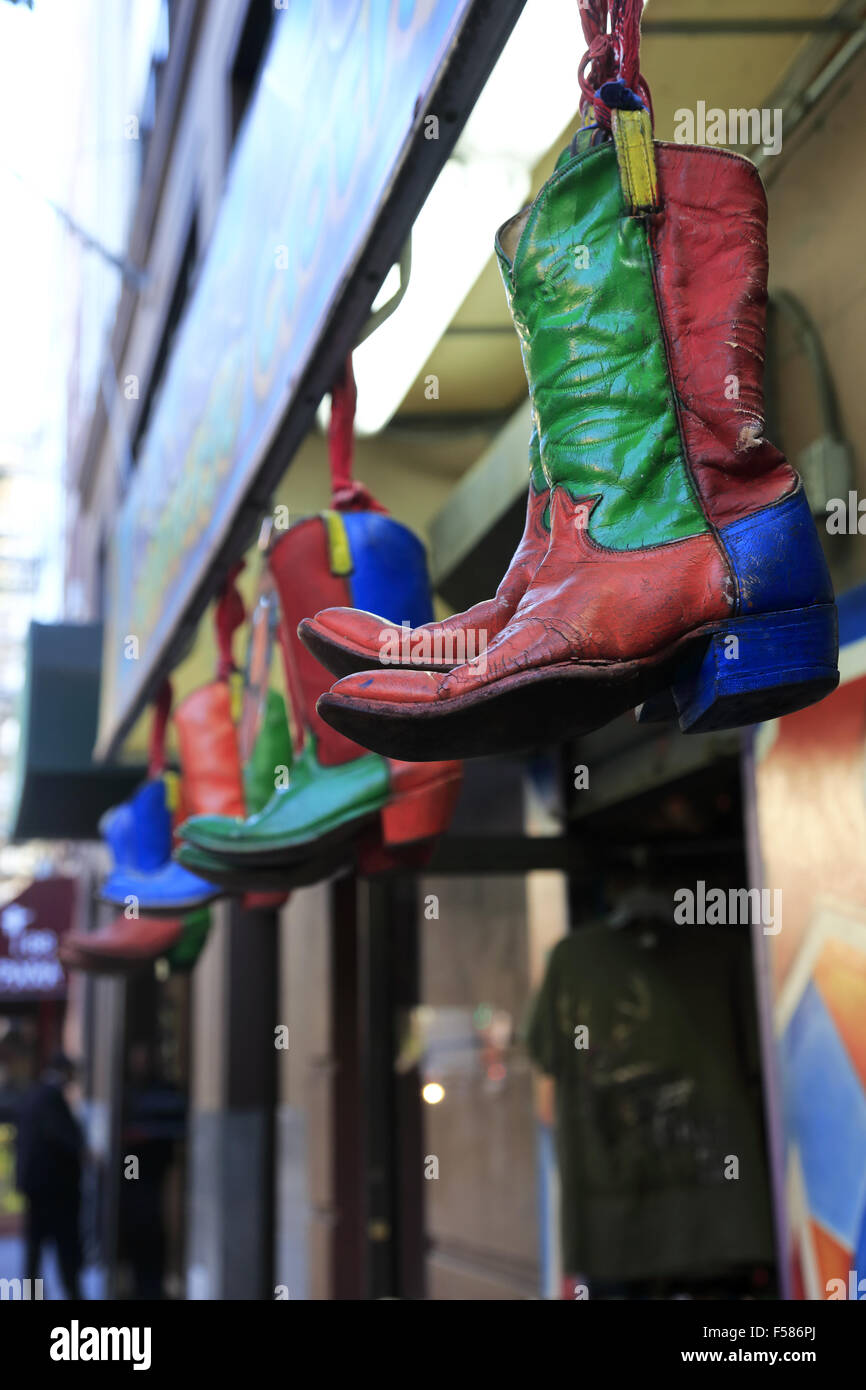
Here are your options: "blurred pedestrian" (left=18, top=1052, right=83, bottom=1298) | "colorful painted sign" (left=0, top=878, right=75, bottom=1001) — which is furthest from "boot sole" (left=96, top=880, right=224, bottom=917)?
"colorful painted sign" (left=0, top=878, right=75, bottom=1001)

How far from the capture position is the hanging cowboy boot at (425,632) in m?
1.19

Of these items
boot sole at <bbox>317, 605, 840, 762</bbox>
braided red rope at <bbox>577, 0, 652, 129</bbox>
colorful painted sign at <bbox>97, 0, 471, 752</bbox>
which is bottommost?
boot sole at <bbox>317, 605, 840, 762</bbox>

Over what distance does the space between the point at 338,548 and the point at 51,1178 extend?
6932mm

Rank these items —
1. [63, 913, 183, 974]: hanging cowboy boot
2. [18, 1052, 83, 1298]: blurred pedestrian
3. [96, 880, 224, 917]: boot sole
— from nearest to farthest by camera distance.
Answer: [96, 880, 224, 917]: boot sole, [63, 913, 183, 974]: hanging cowboy boot, [18, 1052, 83, 1298]: blurred pedestrian

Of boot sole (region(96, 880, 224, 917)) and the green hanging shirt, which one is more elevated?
boot sole (region(96, 880, 224, 917))

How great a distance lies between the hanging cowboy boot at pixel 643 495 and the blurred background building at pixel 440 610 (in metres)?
0.35

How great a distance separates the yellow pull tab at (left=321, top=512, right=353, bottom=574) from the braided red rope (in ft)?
2.60

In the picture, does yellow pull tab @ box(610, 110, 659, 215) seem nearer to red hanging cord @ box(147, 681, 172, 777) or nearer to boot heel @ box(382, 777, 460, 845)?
boot heel @ box(382, 777, 460, 845)

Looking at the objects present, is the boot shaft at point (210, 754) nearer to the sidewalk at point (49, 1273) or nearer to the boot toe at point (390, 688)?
the boot toe at point (390, 688)

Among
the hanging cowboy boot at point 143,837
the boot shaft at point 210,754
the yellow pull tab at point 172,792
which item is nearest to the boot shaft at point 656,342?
the boot shaft at point 210,754

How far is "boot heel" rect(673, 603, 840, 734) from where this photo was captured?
1.08 meters

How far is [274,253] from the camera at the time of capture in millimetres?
2479

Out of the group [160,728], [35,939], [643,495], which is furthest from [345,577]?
[35,939]

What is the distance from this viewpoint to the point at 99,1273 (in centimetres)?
1045
